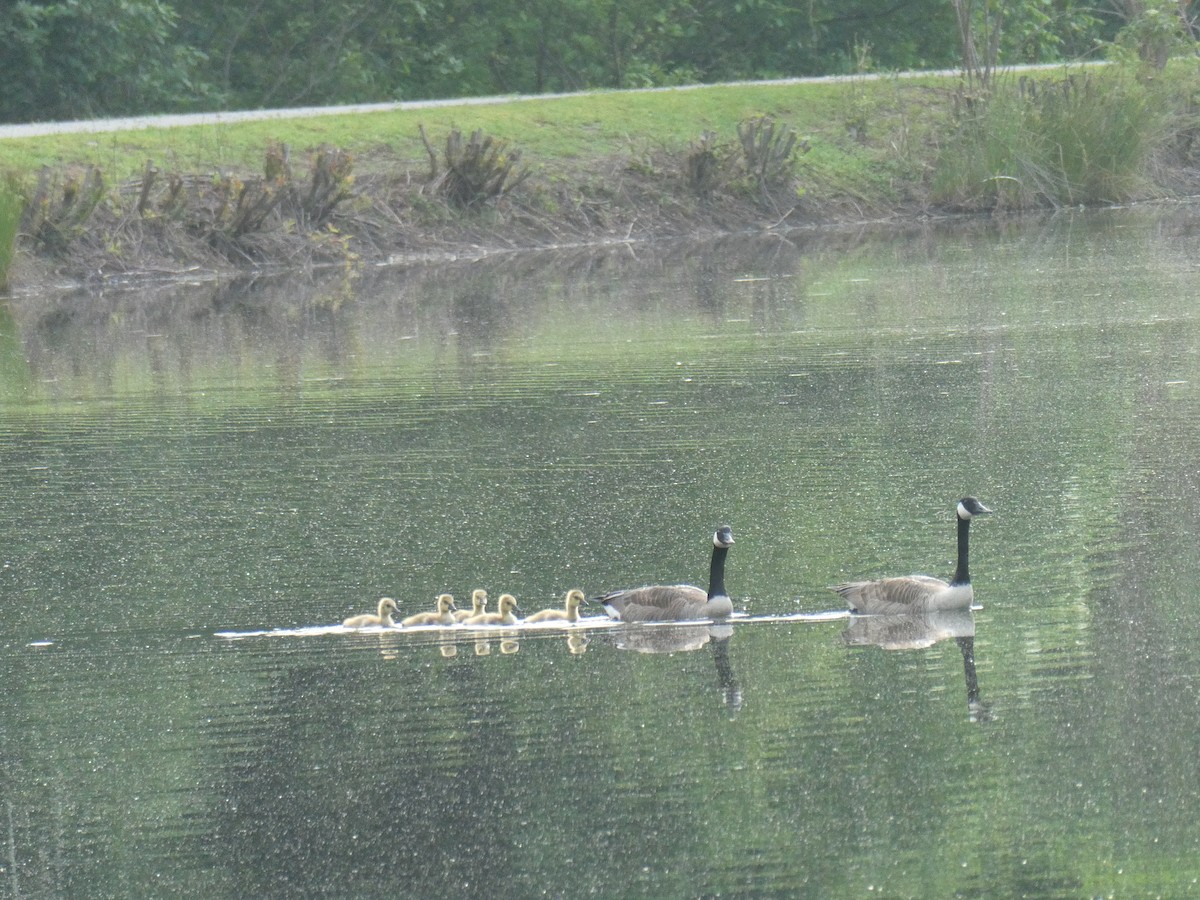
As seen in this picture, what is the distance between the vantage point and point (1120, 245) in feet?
89.9

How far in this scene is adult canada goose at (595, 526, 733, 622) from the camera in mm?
9695

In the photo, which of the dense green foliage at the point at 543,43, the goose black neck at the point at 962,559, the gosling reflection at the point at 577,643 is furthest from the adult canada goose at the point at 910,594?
the dense green foliage at the point at 543,43

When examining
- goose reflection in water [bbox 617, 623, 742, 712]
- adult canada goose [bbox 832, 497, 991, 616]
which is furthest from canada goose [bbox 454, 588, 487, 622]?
adult canada goose [bbox 832, 497, 991, 616]

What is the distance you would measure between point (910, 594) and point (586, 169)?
24.0m

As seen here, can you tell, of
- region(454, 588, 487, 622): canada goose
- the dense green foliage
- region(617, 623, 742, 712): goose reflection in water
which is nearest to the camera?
region(617, 623, 742, 712): goose reflection in water

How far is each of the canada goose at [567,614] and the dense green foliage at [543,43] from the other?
1197 inches

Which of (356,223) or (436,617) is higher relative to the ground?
(356,223)

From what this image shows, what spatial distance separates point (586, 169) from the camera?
109ft

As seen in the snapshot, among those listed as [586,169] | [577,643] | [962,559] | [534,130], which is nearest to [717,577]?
[577,643]

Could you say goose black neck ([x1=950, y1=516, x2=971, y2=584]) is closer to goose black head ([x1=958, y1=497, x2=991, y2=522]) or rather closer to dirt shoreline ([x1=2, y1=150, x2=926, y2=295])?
goose black head ([x1=958, y1=497, x2=991, y2=522])

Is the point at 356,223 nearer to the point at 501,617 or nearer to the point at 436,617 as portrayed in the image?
the point at 436,617

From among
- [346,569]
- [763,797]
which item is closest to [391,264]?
[346,569]

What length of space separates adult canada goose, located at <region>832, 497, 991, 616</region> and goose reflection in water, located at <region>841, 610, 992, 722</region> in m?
0.04

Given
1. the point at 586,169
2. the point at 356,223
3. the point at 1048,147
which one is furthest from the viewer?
the point at 1048,147
